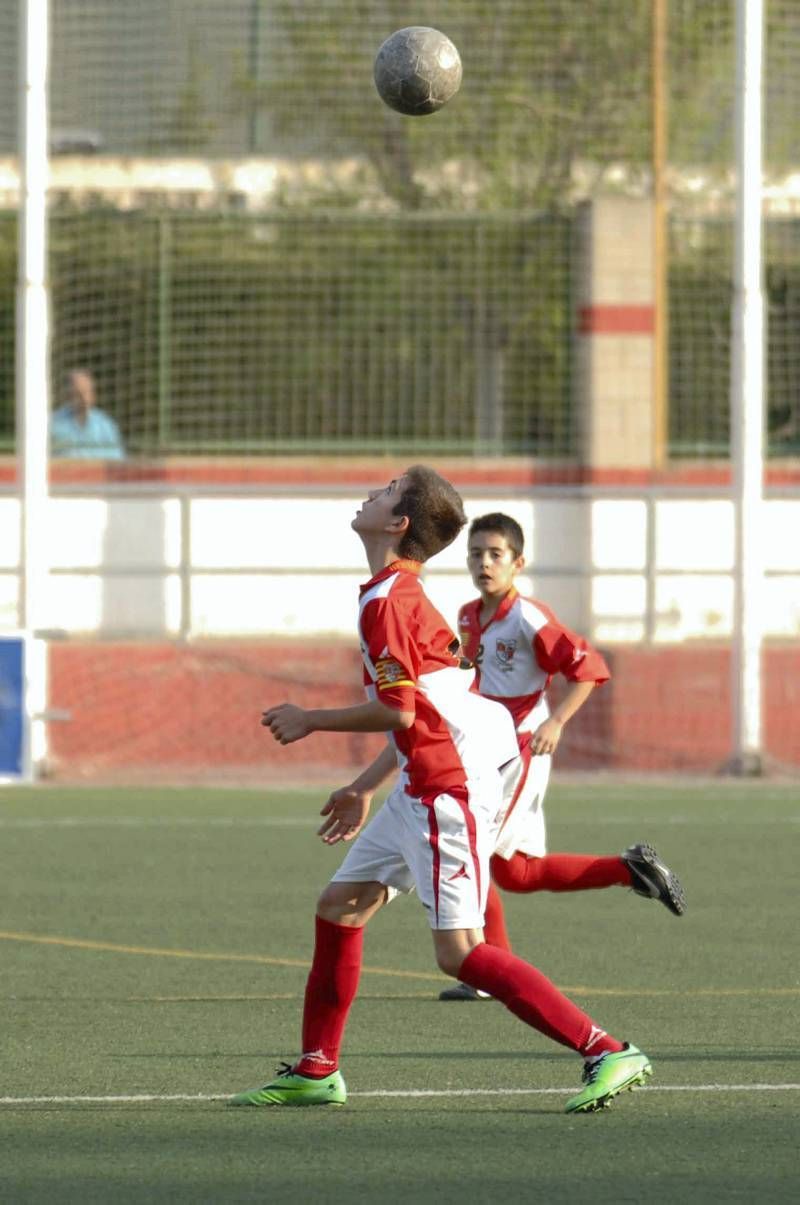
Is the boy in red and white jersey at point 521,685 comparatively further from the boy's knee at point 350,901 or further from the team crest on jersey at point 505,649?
the boy's knee at point 350,901

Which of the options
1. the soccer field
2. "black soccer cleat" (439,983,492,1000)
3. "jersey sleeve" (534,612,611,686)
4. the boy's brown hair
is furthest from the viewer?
"jersey sleeve" (534,612,611,686)

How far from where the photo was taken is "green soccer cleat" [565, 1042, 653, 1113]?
541 cm

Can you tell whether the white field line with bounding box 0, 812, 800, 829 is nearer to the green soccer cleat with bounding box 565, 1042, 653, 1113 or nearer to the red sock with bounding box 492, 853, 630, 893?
the red sock with bounding box 492, 853, 630, 893

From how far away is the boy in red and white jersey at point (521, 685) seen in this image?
25.1 ft

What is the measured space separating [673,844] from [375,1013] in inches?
185

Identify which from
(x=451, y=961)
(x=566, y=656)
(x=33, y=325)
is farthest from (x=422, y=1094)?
(x=33, y=325)

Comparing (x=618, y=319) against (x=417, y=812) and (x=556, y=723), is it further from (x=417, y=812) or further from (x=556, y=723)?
(x=417, y=812)

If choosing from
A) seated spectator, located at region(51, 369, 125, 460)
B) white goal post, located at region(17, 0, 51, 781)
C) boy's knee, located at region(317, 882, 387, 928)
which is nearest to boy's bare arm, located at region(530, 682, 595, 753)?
boy's knee, located at region(317, 882, 387, 928)

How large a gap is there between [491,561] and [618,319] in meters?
10.4

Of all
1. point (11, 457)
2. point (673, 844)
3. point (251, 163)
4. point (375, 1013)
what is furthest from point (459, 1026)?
point (251, 163)

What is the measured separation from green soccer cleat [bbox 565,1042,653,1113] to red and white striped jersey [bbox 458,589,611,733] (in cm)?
266

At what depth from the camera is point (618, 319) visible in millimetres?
18094

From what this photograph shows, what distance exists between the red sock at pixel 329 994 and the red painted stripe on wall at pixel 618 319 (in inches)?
504

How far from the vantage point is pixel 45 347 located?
50.7ft
